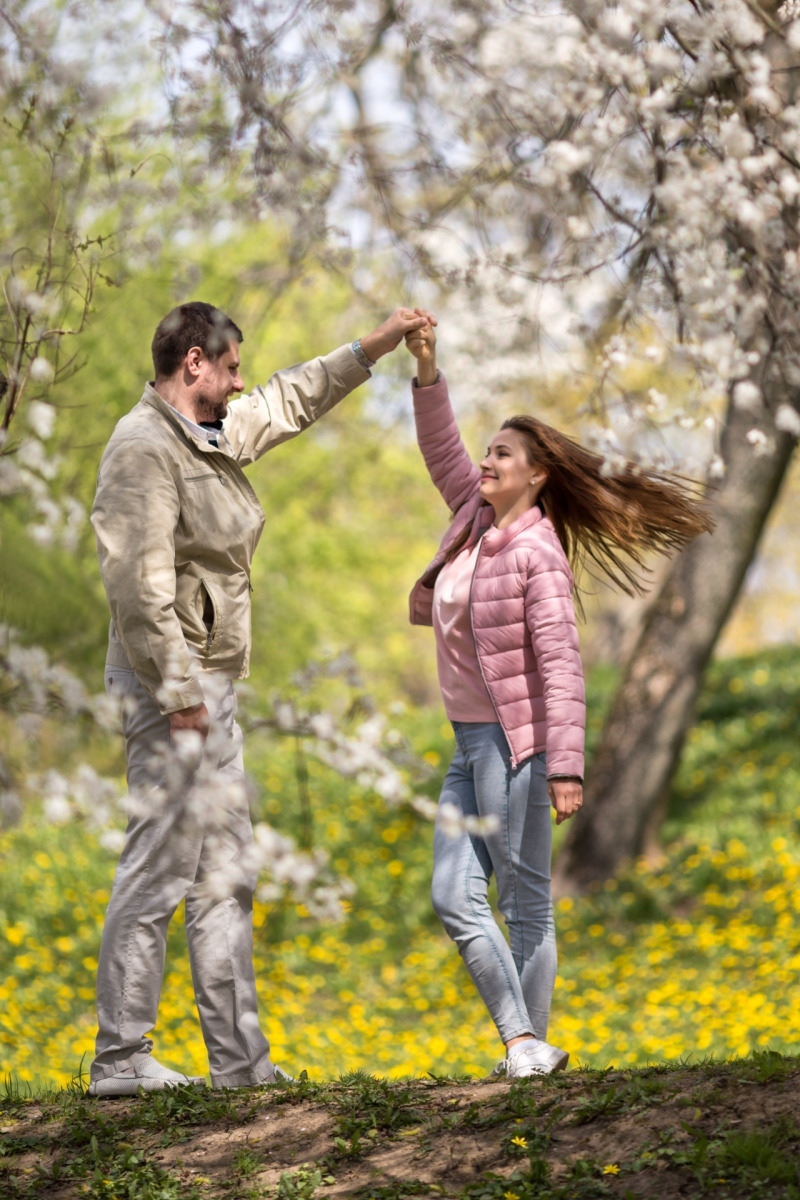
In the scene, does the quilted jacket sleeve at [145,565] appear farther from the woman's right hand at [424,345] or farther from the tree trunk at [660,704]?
the tree trunk at [660,704]

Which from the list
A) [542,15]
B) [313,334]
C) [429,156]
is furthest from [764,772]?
[313,334]

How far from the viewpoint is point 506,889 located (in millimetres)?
3264

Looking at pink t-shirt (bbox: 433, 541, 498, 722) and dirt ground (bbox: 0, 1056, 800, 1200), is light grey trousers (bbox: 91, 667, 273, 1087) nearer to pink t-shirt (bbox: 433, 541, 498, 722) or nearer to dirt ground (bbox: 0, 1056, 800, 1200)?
dirt ground (bbox: 0, 1056, 800, 1200)

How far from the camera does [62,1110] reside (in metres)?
3.24

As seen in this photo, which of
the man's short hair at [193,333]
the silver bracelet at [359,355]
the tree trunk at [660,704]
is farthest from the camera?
the tree trunk at [660,704]

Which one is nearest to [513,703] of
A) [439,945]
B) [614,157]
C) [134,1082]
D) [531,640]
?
[531,640]

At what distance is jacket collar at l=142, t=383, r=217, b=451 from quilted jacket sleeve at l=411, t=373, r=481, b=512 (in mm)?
721

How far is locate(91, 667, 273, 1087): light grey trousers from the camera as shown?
10.3ft

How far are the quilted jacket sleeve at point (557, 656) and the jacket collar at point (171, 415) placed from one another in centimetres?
96

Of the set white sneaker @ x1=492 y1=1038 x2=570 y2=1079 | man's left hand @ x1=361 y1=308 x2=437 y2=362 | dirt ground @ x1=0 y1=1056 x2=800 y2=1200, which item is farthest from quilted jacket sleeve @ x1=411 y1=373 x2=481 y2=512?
dirt ground @ x1=0 y1=1056 x2=800 y2=1200

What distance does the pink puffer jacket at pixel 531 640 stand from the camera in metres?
3.17

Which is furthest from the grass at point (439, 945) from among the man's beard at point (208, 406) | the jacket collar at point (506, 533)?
the man's beard at point (208, 406)

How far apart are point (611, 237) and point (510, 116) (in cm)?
85

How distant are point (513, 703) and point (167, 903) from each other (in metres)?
1.08
